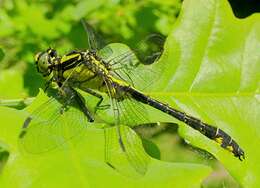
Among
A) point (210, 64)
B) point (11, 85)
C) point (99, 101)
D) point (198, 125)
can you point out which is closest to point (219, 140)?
point (198, 125)

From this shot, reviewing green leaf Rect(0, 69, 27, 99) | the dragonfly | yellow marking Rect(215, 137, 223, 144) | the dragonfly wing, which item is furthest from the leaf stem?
yellow marking Rect(215, 137, 223, 144)

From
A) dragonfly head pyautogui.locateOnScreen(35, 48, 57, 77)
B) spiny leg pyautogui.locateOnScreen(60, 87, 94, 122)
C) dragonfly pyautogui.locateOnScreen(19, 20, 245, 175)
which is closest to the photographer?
dragonfly pyautogui.locateOnScreen(19, 20, 245, 175)

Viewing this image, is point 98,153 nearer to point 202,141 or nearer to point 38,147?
point 38,147

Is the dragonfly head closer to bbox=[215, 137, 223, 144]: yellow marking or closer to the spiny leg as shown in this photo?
the spiny leg

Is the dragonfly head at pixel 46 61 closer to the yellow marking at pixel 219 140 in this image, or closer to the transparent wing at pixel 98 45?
the transparent wing at pixel 98 45

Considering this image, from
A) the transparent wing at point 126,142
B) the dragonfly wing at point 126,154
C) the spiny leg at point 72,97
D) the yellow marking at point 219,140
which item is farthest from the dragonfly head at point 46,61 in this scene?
the yellow marking at point 219,140

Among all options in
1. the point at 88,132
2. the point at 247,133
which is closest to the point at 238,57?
the point at 247,133
